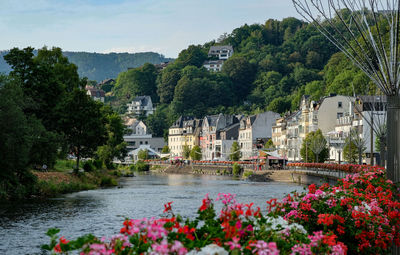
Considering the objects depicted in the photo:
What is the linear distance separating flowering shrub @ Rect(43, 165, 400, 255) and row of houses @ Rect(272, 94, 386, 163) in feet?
228

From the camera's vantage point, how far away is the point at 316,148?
92.1m

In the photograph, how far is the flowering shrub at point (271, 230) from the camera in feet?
28.7

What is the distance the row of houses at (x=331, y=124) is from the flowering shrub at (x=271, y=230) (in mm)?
69623

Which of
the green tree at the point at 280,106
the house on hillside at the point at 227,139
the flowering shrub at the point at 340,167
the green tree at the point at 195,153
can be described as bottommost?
the flowering shrub at the point at 340,167

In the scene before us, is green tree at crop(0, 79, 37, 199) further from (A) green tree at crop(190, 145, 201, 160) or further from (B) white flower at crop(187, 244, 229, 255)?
(A) green tree at crop(190, 145, 201, 160)

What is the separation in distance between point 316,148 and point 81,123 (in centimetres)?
3836

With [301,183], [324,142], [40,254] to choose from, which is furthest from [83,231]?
[324,142]

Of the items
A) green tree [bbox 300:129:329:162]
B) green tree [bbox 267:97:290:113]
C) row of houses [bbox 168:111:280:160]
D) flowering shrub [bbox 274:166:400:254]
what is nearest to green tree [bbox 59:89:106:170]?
green tree [bbox 300:129:329:162]

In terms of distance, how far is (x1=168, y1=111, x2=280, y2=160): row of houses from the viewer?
5758 inches

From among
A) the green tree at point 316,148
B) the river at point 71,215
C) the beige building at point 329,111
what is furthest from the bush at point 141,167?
the river at point 71,215

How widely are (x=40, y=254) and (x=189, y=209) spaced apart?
717 inches

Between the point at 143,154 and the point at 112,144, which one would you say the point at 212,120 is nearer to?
the point at 143,154

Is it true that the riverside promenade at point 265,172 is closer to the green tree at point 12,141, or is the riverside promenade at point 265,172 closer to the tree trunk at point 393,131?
the tree trunk at point 393,131

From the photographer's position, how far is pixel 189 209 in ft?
134
